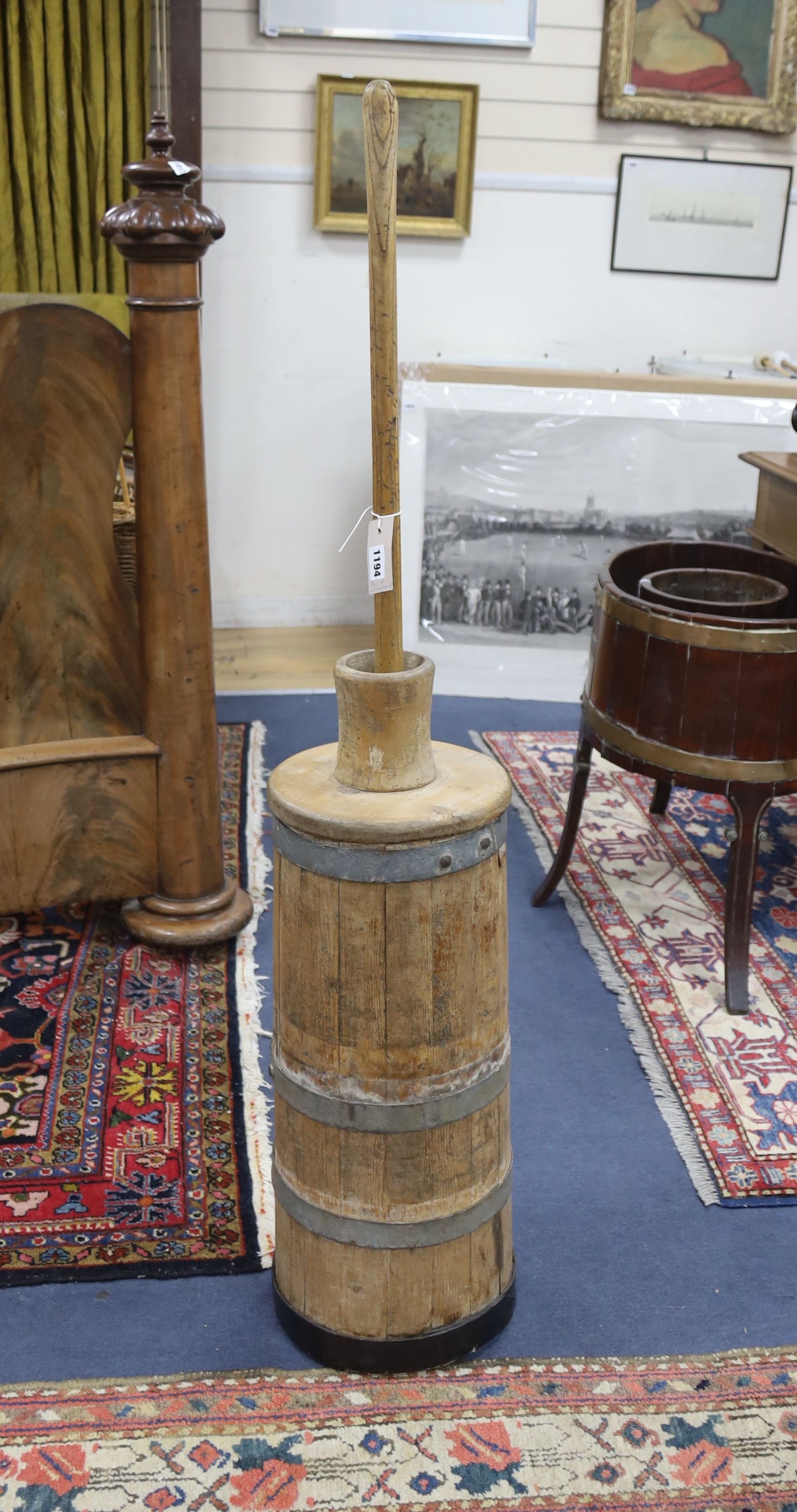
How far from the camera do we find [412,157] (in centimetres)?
485

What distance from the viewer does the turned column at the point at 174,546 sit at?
255 centimetres

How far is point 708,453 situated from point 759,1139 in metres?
2.79

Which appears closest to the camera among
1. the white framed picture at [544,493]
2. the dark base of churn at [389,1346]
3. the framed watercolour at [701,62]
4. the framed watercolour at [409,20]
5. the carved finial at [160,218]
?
the dark base of churn at [389,1346]

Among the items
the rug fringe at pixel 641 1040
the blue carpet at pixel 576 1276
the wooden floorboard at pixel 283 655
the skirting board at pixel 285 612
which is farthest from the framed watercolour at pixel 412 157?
the blue carpet at pixel 576 1276

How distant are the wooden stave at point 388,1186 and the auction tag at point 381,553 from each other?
1.26 feet

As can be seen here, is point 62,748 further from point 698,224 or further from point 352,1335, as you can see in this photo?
point 698,224

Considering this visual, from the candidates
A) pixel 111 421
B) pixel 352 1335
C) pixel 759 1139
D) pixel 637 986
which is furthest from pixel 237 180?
pixel 352 1335

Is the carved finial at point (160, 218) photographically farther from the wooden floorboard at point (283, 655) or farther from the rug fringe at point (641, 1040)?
the wooden floorboard at point (283, 655)

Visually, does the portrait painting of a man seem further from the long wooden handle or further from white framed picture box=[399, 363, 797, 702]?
the long wooden handle

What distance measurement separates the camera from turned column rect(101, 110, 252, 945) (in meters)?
2.55

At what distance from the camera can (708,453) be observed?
456cm

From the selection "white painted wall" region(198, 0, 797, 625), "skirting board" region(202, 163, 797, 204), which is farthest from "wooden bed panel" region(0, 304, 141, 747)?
"skirting board" region(202, 163, 797, 204)

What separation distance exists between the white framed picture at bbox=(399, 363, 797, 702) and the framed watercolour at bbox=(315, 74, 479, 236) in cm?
79

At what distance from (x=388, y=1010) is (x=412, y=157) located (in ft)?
13.2
